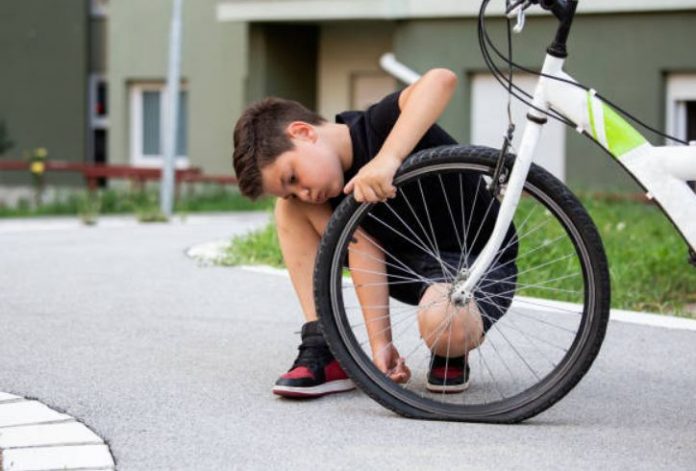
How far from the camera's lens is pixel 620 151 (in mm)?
3896

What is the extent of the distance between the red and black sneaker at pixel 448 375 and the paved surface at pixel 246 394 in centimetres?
22

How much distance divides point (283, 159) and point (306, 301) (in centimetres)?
62

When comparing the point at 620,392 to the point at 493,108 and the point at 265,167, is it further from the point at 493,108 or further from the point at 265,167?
the point at 493,108

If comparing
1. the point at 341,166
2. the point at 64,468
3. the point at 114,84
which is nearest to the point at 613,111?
the point at 341,166

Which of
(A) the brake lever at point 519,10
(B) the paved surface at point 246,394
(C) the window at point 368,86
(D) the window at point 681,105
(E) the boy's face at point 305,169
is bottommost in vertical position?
(C) the window at point 368,86

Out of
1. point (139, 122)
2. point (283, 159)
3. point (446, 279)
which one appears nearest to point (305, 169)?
point (283, 159)

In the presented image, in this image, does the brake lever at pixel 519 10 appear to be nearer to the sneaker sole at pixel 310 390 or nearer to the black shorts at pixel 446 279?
the black shorts at pixel 446 279

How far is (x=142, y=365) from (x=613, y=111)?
78.8 inches

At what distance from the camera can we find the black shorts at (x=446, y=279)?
4293mm

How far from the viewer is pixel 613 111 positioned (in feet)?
→ 12.9

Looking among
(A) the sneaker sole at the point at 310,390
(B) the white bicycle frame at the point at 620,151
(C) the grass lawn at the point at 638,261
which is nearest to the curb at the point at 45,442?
(A) the sneaker sole at the point at 310,390

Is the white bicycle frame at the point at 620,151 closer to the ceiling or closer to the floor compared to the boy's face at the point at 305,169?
closer to the ceiling

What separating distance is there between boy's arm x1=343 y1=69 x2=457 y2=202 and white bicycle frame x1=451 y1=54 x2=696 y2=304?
0.27m

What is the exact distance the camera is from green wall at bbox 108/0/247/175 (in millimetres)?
23000
